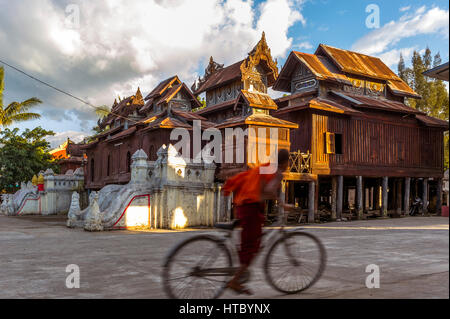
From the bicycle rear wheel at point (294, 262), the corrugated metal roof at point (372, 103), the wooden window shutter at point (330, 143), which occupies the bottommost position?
the bicycle rear wheel at point (294, 262)

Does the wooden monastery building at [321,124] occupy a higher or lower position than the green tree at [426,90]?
lower

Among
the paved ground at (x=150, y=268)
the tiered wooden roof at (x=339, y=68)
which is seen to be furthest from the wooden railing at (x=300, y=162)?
the paved ground at (x=150, y=268)

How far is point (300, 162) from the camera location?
2145 cm

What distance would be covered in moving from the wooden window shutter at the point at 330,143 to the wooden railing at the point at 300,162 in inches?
57.7

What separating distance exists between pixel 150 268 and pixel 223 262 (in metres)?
2.95

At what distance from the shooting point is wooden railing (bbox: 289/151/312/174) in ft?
69.7

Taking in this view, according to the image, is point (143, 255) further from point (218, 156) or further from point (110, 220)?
point (218, 156)

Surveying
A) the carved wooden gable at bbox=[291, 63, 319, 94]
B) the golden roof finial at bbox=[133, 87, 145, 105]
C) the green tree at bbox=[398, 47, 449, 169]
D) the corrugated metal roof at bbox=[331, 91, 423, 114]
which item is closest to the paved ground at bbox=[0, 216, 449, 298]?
the corrugated metal roof at bbox=[331, 91, 423, 114]

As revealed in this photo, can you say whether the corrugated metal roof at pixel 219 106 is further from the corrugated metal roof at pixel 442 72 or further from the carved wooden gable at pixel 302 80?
the corrugated metal roof at pixel 442 72

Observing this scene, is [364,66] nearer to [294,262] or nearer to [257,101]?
[257,101]

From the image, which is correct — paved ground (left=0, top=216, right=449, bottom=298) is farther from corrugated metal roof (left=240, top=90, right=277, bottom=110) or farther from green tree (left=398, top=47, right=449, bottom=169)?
green tree (left=398, top=47, right=449, bottom=169)

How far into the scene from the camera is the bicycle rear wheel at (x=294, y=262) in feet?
17.5

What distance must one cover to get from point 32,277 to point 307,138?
18.1 meters

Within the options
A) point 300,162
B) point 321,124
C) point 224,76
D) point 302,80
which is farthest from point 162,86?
point 300,162
